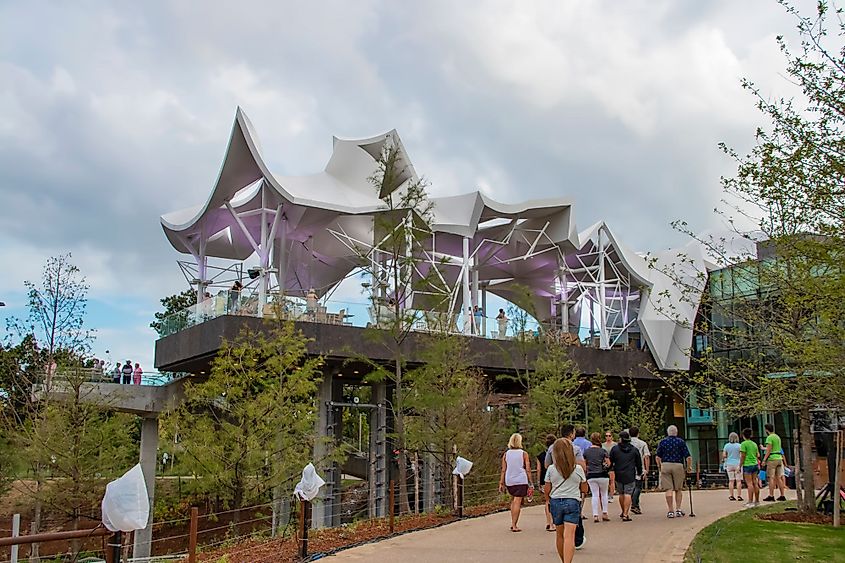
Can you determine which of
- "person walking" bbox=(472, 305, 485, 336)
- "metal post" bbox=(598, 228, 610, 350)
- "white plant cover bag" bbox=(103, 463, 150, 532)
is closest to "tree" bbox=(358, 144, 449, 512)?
"white plant cover bag" bbox=(103, 463, 150, 532)

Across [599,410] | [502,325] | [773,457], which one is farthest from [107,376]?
[773,457]

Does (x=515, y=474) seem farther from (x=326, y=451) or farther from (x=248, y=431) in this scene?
(x=326, y=451)

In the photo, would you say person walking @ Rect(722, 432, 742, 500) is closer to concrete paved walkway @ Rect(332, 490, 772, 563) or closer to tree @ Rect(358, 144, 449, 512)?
concrete paved walkway @ Rect(332, 490, 772, 563)

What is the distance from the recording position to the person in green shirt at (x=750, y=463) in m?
16.6

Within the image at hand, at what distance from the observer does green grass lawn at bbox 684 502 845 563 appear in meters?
9.91

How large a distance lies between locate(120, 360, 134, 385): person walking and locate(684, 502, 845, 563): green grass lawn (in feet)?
69.3

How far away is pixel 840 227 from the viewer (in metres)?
8.79

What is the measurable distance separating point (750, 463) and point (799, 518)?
9.58 ft

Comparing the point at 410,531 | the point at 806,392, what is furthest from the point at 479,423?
the point at 806,392

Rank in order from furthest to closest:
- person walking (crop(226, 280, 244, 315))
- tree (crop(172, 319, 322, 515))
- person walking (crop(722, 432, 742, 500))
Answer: person walking (crop(226, 280, 244, 315)) < person walking (crop(722, 432, 742, 500)) < tree (crop(172, 319, 322, 515))

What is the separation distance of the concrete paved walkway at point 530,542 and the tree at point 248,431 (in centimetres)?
401

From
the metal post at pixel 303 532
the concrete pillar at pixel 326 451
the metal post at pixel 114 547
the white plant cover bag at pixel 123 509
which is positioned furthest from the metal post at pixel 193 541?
the concrete pillar at pixel 326 451

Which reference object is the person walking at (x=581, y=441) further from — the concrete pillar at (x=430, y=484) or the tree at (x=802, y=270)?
the concrete pillar at (x=430, y=484)

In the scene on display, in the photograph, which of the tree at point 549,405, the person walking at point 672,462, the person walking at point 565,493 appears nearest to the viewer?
the person walking at point 565,493
